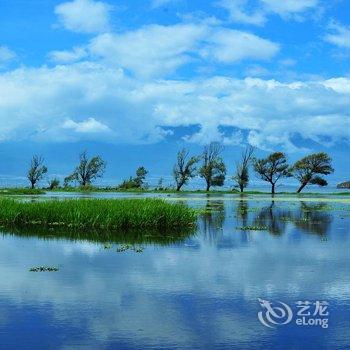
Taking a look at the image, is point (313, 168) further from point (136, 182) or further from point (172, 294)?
point (172, 294)

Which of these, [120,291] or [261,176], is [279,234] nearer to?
[120,291]

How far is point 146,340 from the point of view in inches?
376

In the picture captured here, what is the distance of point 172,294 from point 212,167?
86.4 metres

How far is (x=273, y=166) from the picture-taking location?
9506 cm

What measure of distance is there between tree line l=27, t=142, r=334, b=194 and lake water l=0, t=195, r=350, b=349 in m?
72.3

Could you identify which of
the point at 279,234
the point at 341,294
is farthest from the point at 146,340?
the point at 279,234

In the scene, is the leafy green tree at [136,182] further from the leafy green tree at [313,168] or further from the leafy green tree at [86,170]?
the leafy green tree at [313,168]

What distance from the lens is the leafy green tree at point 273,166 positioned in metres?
94.5

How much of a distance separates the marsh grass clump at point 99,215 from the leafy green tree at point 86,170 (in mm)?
71928

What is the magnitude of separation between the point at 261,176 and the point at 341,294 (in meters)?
84.8

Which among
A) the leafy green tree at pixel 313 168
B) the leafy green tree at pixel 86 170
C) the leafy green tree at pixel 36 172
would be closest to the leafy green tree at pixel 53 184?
the leafy green tree at pixel 86 170

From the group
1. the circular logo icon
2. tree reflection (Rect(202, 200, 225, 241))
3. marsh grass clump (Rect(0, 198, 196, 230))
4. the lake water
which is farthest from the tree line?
the circular logo icon

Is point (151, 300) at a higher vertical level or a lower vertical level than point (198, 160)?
lower

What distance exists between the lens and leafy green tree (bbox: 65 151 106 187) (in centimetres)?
10312
